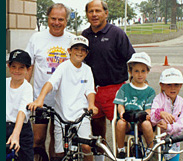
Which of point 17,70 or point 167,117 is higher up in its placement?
point 17,70

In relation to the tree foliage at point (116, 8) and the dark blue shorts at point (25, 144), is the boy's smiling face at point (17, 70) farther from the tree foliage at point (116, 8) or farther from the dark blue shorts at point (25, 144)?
the tree foliage at point (116, 8)

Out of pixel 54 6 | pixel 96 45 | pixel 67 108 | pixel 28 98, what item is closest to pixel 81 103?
pixel 67 108

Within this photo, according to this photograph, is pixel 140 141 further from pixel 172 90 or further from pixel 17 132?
pixel 17 132

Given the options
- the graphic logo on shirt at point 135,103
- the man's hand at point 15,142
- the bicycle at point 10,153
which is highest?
the graphic logo on shirt at point 135,103

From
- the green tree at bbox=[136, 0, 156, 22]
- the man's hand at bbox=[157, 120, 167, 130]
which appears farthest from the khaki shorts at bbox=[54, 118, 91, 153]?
the green tree at bbox=[136, 0, 156, 22]

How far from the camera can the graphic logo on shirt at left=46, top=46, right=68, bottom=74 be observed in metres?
3.88

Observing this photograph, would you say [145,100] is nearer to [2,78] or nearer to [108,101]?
[108,101]

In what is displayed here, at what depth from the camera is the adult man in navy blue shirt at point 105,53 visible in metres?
4.02

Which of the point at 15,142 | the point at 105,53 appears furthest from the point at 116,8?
the point at 15,142

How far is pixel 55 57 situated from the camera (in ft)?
12.8

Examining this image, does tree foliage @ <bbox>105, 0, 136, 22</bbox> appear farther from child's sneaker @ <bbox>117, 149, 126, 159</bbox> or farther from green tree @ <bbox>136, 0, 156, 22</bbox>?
child's sneaker @ <bbox>117, 149, 126, 159</bbox>

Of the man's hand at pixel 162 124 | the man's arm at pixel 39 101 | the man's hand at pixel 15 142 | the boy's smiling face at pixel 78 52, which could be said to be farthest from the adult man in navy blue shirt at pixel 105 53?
the man's hand at pixel 15 142

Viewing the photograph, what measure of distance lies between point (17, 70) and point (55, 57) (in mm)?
784

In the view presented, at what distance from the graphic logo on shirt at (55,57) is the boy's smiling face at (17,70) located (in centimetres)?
68
